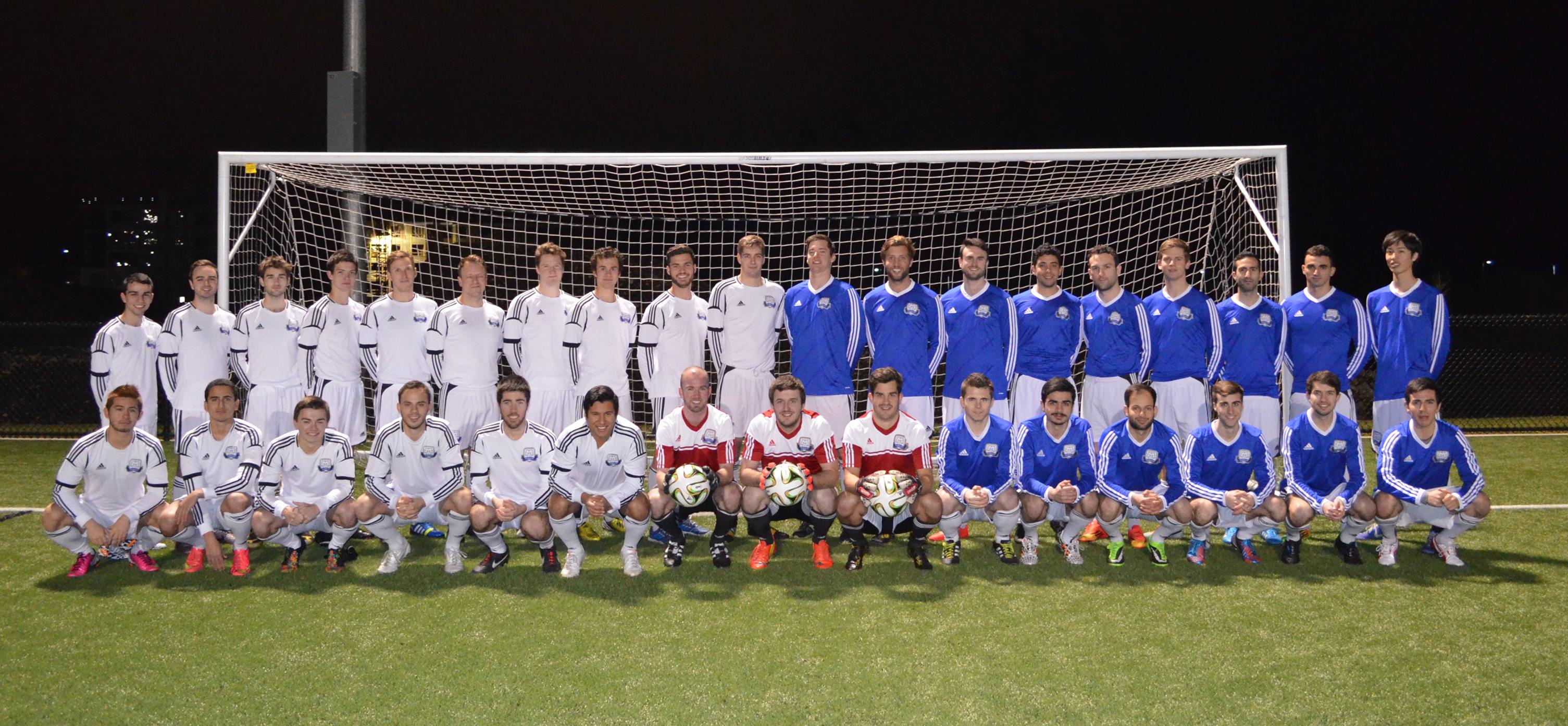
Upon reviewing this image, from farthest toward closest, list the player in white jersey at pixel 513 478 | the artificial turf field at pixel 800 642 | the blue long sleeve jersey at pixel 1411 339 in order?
the blue long sleeve jersey at pixel 1411 339 → the player in white jersey at pixel 513 478 → the artificial turf field at pixel 800 642

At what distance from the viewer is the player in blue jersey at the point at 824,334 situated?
194 inches

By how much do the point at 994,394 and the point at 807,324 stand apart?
40.5 inches

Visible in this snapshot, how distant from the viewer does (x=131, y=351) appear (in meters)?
5.23

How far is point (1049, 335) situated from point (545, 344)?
263 cm

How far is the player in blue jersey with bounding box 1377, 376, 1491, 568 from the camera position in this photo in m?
4.20

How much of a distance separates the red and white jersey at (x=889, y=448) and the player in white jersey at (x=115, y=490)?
120 inches

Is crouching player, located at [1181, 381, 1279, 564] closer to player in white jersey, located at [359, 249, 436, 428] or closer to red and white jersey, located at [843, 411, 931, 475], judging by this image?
red and white jersey, located at [843, 411, 931, 475]

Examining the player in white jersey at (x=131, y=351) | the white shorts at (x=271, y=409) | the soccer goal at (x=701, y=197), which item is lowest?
the white shorts at (x=271, y=409)

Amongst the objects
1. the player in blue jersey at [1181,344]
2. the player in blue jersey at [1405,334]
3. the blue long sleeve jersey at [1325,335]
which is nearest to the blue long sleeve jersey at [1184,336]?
the player in blue jersey at [1181,344]

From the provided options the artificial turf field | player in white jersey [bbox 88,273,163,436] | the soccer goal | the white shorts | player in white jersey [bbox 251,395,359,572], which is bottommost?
the artificial turf field

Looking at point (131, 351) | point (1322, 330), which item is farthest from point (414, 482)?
point (1322, 330)

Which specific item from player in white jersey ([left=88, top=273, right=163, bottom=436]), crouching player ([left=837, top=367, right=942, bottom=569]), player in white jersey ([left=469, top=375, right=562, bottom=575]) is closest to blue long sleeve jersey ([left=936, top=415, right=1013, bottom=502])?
crouching player ([left=837, top=367, right=942, bottom=569])

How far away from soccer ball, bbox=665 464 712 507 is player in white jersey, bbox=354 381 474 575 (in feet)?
2.84

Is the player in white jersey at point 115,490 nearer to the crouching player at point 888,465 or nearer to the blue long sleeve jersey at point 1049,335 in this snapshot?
the crouching player at point 888,465
